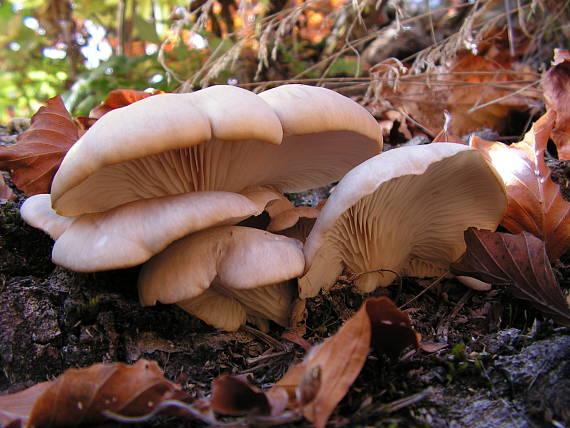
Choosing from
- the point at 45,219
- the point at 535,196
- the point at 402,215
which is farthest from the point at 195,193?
the point at 535,196

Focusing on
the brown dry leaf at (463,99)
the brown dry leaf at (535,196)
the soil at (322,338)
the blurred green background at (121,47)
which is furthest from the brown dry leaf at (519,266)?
the blurred green background at (121,47)

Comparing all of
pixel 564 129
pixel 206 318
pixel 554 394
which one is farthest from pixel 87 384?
pixel 564 129

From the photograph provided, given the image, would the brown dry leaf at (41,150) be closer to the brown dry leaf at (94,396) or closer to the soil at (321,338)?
the soil at (321,338)

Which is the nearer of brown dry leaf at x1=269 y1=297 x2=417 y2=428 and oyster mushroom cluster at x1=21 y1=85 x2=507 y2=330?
brown dry leaf at x1=269 y1=297 x2=417 y2=428

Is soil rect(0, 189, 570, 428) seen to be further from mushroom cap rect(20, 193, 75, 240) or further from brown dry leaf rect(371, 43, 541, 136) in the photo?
brown dry leaf rect(371, 43, 541, 136)

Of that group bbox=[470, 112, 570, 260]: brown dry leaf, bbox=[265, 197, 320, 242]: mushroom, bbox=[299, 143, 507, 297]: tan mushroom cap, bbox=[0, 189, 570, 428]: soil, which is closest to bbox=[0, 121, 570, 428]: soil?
bbox=[0, 189, 570, 428]: soil
